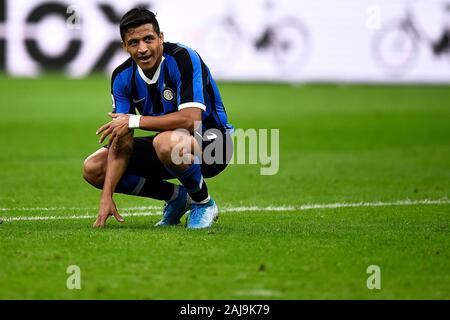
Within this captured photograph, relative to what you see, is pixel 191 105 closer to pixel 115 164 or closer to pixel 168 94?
pixel 168 94

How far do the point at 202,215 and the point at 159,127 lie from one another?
776 millimetres

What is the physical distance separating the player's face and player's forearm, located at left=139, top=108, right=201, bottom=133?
40 centimetres

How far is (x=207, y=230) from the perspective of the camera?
778cm

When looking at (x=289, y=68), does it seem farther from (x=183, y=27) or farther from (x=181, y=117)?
(x=181, y=117)

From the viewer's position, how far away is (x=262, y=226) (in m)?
8.20

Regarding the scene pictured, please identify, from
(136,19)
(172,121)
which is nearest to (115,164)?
(172,121)

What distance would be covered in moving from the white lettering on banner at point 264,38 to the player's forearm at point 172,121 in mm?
15957

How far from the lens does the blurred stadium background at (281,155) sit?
6.28 meters

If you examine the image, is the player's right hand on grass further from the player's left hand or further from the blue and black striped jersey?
the blue and black striped jersey

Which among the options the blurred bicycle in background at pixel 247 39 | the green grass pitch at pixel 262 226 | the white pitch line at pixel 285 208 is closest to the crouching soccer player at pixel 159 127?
the green grass pitch at pixel 262 226

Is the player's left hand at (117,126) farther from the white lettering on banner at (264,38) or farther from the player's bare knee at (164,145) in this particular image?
the white lettering on banner at (264,38)

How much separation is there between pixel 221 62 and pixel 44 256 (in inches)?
708

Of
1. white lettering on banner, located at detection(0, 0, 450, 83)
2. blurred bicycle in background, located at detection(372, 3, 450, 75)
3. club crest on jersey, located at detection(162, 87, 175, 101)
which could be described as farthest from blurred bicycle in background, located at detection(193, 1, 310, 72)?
club crest on jersey, located at detection(162, 87, 175, 101)

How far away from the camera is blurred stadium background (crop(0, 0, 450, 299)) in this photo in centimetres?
628
